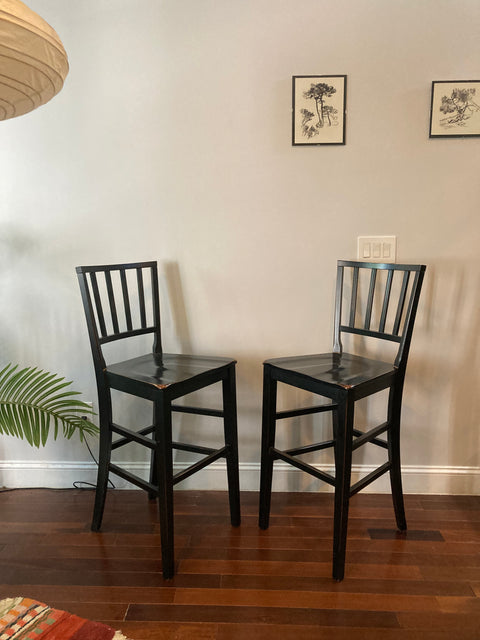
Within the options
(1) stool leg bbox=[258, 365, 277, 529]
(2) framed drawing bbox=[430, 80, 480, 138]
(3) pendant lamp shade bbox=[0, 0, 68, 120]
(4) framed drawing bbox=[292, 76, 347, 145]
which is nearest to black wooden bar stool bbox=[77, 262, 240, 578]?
(1) stool leg bbox=[258, 365, 277, 529]

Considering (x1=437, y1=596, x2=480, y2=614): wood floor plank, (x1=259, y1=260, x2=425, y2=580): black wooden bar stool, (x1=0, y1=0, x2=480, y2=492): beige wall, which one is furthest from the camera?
(x1=0, y1=0, x2=480, y2=492): beige wall

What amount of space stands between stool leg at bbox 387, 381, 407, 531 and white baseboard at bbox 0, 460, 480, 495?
0.84 ft

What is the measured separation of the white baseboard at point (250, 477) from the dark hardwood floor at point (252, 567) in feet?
0.15

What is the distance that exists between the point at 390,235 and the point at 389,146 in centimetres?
35

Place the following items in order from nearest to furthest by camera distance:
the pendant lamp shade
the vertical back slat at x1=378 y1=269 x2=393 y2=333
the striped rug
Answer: the pendant lamp shade
the striped rug
the vertical back slat at x1=378 y1=269 x2=393 y2=333

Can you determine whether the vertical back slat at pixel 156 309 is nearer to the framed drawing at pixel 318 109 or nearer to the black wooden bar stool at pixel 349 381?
the black wooden bar stool at pixel 349 381

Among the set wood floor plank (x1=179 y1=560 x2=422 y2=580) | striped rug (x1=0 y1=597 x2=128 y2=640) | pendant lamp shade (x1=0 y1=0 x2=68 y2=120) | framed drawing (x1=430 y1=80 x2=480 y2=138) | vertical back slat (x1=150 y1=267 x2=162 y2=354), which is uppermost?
framed drawing (x1=430 y1=80 x2=480 y2=138)

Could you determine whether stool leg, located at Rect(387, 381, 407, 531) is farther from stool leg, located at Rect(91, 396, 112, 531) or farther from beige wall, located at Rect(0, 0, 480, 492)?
stool leg, located at Rect(91, 396, 112, 531)

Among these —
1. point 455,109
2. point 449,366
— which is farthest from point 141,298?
point 455,109

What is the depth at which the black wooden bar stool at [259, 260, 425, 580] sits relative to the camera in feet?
4.63

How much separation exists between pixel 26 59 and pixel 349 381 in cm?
119

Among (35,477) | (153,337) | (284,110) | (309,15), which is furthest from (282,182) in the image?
(35,477)

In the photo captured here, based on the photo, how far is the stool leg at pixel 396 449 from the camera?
160 cm

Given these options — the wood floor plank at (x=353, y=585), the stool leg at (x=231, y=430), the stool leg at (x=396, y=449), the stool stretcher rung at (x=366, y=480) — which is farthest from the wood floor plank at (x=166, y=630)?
the stool leg at (x=396, y=449)
